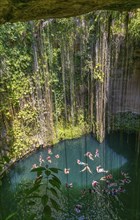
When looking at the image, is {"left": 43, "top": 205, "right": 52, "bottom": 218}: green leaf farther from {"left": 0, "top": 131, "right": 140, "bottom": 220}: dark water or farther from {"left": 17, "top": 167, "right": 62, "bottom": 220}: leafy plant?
{"left": 0, "top": 131, "right": 140, "bottom": 220}: dark water

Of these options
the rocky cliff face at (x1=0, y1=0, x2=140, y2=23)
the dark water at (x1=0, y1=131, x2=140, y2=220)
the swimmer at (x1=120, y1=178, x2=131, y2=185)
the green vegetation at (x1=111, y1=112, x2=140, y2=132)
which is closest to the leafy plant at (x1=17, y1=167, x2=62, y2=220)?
the rocky cliff face at (x1=0, y1=0, x2=140, y2=23)

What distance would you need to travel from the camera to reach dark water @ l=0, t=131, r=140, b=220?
459 cm

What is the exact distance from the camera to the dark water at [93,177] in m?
4.59

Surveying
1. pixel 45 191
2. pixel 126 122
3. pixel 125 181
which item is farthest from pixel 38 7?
pixel 126 122

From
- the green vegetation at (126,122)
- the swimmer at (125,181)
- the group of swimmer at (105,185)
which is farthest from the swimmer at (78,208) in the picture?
the green vegetation at (126,122)

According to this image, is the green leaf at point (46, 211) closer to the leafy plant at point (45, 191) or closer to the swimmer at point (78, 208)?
the leafy plant at point (45, 191)

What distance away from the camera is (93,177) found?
18.9 ft

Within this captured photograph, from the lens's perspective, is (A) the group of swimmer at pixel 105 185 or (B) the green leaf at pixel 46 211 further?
(A) the group of swimmer at pixel 105 185

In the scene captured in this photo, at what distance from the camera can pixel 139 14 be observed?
5902mm

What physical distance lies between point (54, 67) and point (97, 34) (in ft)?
4.25

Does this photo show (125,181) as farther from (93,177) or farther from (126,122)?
(126,122)

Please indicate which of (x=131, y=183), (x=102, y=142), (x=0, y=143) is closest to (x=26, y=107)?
(x=0, y=143)

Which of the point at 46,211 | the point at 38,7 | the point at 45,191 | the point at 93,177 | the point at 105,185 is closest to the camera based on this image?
the point at 46,211

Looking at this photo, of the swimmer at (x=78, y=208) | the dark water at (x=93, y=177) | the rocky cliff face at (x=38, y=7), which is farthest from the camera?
the dark water at (x=93, y=177)
